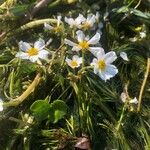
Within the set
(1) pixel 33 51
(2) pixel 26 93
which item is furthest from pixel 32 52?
(2) pixel 26 93

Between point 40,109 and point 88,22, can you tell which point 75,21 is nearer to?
point 88,22

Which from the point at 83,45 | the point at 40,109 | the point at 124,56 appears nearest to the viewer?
the point at 40,109

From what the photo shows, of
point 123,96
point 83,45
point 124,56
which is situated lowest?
point 123,96

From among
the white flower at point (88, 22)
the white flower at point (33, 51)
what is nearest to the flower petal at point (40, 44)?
the white flower at point (33, 51)

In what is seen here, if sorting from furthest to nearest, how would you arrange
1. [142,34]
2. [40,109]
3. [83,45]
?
[142,34]
[83,45]
[40,109]

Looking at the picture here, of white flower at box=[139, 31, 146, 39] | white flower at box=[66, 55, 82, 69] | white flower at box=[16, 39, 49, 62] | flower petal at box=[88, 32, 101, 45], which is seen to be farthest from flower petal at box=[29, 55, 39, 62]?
white flower at box=[139, 31, 146, 39]

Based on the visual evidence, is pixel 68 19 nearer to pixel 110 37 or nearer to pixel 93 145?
pixel 110 37

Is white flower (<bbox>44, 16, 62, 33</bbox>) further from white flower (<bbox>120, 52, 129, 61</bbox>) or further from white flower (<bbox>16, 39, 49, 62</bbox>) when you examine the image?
white flower (<bbox>120, 52, 129, 61</bbox>)

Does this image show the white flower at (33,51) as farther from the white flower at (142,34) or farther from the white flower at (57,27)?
the white flower at (142,34)
